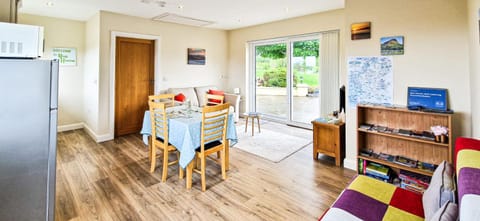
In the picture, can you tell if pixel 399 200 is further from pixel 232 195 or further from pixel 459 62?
pixel 459 62

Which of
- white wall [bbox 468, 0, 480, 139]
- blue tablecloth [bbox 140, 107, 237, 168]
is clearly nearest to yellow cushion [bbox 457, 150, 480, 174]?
white wall [bbox 468, 0, 480, 139]

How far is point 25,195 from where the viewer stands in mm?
1562

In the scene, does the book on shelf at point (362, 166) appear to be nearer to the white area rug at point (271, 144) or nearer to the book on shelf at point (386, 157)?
the book on shelf at point (386, 157)

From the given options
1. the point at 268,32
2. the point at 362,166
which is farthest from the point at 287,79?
the point at 362,166

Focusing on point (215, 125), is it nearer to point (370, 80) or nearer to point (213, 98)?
point (370, 80)

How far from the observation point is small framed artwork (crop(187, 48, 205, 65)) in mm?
5917

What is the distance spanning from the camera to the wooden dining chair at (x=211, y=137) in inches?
103

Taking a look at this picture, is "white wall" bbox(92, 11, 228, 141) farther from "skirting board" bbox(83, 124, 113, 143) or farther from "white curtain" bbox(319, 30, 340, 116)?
"white curtain" bbox(319, 30, 340, 116)

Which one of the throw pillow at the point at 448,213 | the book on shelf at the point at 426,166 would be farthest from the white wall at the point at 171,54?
the throw pillow at the point at 448,213

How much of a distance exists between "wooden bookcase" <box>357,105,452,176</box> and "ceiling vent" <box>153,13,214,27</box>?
3.91 meters

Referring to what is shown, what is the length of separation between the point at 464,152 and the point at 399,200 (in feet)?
1.59

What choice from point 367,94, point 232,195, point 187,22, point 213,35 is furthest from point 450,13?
point 213,35

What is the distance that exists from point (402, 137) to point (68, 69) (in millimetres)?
6230

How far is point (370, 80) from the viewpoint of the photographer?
289 cm
